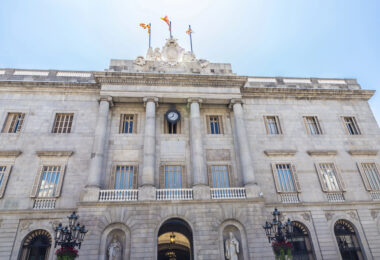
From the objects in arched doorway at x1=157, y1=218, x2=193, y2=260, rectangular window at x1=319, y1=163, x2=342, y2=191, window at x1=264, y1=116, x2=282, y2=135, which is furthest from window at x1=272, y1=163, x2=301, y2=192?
arched doorway at x1=157, y1=218, x2=193, y2=260

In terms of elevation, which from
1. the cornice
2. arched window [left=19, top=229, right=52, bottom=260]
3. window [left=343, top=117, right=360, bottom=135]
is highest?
the cornice

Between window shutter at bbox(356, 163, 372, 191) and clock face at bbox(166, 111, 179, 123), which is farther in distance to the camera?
clock face at bbox(166, 111, 179, 123)

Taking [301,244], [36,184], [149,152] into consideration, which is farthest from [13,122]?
[301,244]

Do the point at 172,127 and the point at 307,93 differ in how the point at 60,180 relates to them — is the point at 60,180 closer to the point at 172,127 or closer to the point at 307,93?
the point at 172,127

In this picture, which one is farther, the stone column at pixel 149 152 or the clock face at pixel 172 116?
the clock face at pixel 172 116

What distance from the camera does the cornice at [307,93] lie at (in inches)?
888

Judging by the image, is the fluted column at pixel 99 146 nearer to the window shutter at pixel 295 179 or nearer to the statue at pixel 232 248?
the statue at pixel 232 248

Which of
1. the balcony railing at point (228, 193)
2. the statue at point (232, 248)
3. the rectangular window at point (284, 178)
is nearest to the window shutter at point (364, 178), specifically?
the rectangular window at point (284, 178)

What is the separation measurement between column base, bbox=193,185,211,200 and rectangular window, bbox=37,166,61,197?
9572 mm

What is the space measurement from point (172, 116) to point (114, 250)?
10593mm

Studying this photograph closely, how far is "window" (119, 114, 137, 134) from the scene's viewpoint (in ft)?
66.1

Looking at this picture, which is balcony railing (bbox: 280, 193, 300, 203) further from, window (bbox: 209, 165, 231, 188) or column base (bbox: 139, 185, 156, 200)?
column base (bbox: 139, 185, 156, 200)

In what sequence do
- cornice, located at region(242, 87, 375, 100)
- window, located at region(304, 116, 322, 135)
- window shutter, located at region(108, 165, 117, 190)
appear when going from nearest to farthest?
window shutter, located at region(108, 165, 117, 190) < window, located at region(304, 116, 322, 135) < cornice, located at region(242, 87, 375, 100)

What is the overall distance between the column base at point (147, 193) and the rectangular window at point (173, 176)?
177 centimetres
